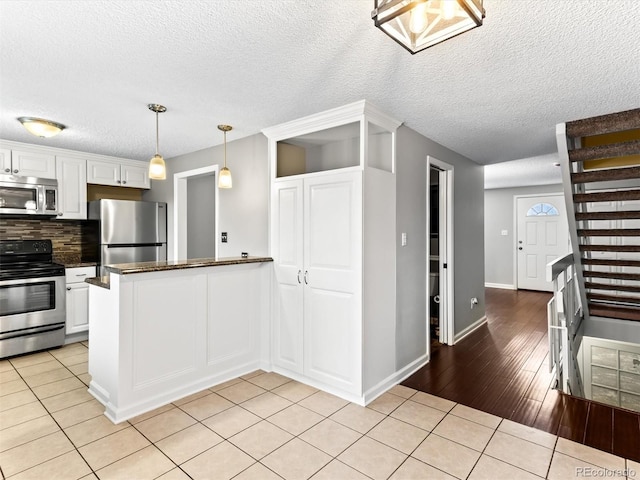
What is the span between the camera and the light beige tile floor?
1941 mm

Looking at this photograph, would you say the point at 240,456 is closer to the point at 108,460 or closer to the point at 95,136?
the point at 108,460

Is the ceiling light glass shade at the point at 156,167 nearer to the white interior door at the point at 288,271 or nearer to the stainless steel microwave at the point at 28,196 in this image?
the white interior door at the point at 288,271

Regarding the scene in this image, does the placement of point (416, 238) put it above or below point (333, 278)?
above

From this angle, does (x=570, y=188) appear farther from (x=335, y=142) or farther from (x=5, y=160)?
(x=5, y=160)

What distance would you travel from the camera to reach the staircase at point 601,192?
2.99 meters

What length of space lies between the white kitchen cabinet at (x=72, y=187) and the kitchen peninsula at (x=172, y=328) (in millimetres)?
2011

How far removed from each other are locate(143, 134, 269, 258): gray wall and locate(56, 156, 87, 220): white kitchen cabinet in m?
1.53

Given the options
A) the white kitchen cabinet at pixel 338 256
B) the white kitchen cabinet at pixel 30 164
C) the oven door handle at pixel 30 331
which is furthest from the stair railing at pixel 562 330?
the white kitchen cabinet at pixel 30 164

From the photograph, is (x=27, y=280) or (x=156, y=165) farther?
(x=27, y=280)

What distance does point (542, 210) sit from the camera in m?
7.25

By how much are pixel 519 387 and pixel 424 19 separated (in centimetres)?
294

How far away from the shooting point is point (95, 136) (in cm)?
362

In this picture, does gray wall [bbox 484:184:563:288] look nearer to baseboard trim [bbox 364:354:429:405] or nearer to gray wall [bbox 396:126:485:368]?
gray wall [bbox 396:126:485:368]

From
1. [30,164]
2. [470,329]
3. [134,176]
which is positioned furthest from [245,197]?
[470,329]
